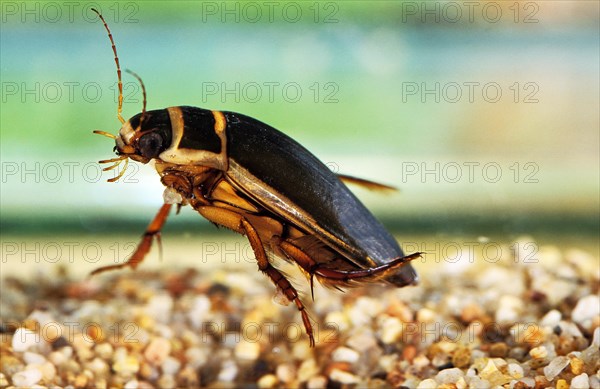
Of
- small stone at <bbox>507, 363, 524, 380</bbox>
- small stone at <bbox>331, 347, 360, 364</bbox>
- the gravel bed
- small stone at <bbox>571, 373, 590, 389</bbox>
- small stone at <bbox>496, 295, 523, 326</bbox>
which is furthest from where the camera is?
small stone at <bbox>496, 295, 523, 326</bbox>

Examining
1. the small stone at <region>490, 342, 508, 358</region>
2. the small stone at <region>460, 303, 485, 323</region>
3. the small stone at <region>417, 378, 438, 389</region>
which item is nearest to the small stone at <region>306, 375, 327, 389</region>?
the small stone at <region>417, 378, 438, 389</region>

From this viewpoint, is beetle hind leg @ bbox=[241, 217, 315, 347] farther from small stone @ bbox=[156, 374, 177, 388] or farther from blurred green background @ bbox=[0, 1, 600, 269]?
blurred green background @ bbox=[0, 1, 600, 269]

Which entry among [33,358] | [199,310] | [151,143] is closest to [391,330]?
[199,310]

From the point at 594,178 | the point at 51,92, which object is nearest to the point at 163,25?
the point at 51,92

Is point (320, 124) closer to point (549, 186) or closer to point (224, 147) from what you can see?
point (549, 186)

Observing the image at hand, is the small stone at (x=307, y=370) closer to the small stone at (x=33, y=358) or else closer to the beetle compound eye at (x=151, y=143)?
the small stone at (x=33, y=358)

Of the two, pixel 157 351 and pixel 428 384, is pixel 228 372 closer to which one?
pixel 157 351
